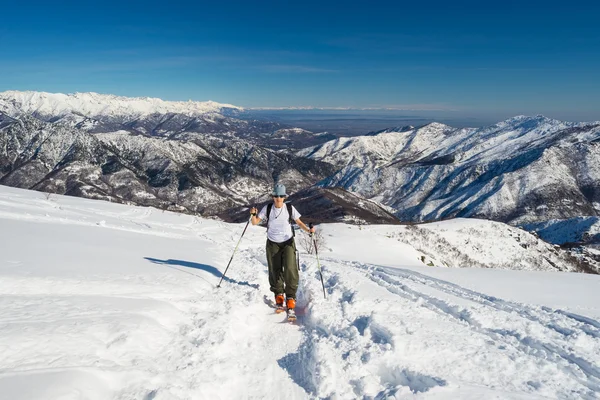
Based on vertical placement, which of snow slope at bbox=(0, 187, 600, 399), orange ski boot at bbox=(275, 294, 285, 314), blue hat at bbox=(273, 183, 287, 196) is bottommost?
orange ski boot at bbox=(275, 294, 285, 314)

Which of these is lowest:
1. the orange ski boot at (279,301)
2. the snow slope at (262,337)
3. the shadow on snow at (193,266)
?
the shadow on snow at (193,266)

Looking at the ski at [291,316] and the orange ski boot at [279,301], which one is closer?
the ski at [291,316]

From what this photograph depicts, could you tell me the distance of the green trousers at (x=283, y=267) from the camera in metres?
9.34

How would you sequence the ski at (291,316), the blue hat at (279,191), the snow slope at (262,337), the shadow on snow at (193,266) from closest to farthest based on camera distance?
1. the snow slope at (262,337)
2. the ski at (291,316)
3. the blue hat at (279,191)
4. the shadow on snow at (193,266)

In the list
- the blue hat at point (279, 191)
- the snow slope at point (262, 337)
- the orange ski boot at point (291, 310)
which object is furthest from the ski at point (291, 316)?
the blue hat at point (279, 191)

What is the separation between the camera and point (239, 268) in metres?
13.9

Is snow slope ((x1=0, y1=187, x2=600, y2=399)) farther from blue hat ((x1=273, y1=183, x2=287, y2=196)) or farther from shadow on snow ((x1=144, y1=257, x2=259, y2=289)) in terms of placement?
blue hat ((x1=273, y1=183, x2=287, y2=196))

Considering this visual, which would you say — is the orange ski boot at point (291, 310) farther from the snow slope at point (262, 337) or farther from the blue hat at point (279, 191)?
the blue hat at point (279, 191)

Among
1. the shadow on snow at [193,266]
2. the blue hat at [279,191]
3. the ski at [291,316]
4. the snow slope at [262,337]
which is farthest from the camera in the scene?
the shadow on snow at [193,266]

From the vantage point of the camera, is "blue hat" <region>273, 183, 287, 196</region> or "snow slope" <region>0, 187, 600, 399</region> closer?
"snow slope" <region>0, 187, 600, 399</region>

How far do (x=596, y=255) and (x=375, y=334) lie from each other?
9760 centimetres

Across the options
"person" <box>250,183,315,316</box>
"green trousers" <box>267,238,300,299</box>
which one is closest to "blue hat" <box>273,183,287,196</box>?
"person" <box>250,183,315,316</box>

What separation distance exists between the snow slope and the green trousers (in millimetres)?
650

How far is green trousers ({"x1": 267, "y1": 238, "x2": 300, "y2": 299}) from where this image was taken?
30.7ft
